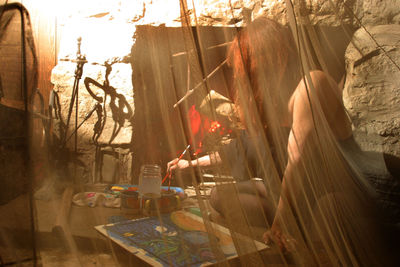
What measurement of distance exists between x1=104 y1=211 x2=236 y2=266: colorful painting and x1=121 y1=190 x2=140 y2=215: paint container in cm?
3

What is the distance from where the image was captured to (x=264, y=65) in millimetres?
867

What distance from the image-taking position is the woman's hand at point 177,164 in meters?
0.80

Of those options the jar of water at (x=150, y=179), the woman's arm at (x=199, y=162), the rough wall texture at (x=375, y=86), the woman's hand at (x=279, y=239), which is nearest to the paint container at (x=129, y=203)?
the jar of water at (x=150, y=179)

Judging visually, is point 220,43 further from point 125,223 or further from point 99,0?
point 125,223

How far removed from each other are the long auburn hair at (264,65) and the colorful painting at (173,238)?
1.15ft

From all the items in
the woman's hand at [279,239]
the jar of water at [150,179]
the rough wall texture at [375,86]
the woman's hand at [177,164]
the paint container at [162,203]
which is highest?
the rough wall texture at [375,86]

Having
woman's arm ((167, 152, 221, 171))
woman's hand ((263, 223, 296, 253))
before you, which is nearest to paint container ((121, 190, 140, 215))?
woman's arm ((167, 152, 221, 171))

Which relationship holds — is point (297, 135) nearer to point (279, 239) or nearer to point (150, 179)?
point (279, 239)

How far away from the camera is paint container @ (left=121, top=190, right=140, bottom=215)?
81cm

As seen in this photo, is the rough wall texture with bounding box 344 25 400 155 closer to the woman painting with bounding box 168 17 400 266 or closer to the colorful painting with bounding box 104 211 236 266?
the woman painting with bounding box 168 17 400 266

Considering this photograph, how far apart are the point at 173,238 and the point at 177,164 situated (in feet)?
0.65

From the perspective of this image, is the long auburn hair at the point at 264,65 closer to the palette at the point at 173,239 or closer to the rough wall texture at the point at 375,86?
the rough wall texture at the point at 375,86

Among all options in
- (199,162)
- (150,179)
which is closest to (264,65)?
(199,162)

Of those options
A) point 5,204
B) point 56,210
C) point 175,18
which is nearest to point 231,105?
point 175,18
